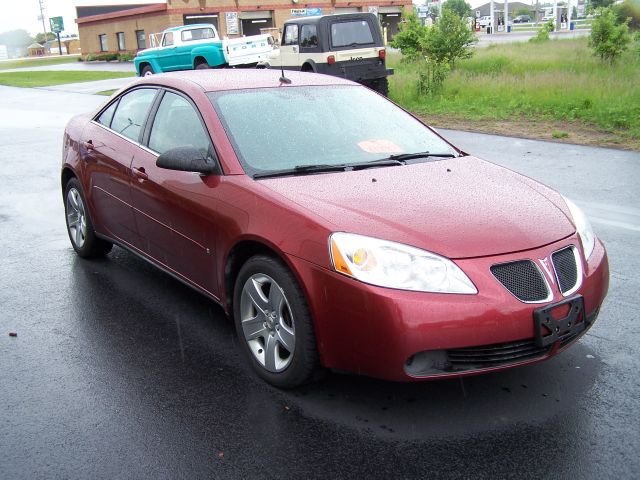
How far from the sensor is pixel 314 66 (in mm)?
19156

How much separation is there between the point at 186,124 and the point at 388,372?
2.22m

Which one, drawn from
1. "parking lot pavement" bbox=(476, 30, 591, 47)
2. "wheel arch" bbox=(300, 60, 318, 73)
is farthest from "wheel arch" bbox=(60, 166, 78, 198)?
"parking lot pavement" bbox=(476, 30, 591, 47)

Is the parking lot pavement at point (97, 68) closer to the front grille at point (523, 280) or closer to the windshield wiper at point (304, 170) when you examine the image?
the windshield wiper at point (304, 170)

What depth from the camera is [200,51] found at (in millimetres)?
26891

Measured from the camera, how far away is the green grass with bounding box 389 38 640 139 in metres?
13.6

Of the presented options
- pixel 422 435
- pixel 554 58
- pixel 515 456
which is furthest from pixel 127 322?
pixel 554 58

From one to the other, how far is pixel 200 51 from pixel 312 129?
23.5 metres

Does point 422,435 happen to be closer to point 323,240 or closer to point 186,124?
point 323,240

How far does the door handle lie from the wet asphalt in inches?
36.0

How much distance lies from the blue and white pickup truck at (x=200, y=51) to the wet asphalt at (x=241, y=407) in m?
21.9

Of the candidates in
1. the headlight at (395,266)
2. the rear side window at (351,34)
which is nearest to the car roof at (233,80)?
the headlight at (395,266)

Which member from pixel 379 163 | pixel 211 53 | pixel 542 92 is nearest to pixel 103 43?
pixel 211 53

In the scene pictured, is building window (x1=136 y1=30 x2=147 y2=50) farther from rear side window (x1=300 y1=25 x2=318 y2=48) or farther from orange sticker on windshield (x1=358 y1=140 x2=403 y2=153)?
orange sticker on windshield (x1=358 y1=140 x2=403 y2=153)

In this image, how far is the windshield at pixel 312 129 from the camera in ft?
14.3
